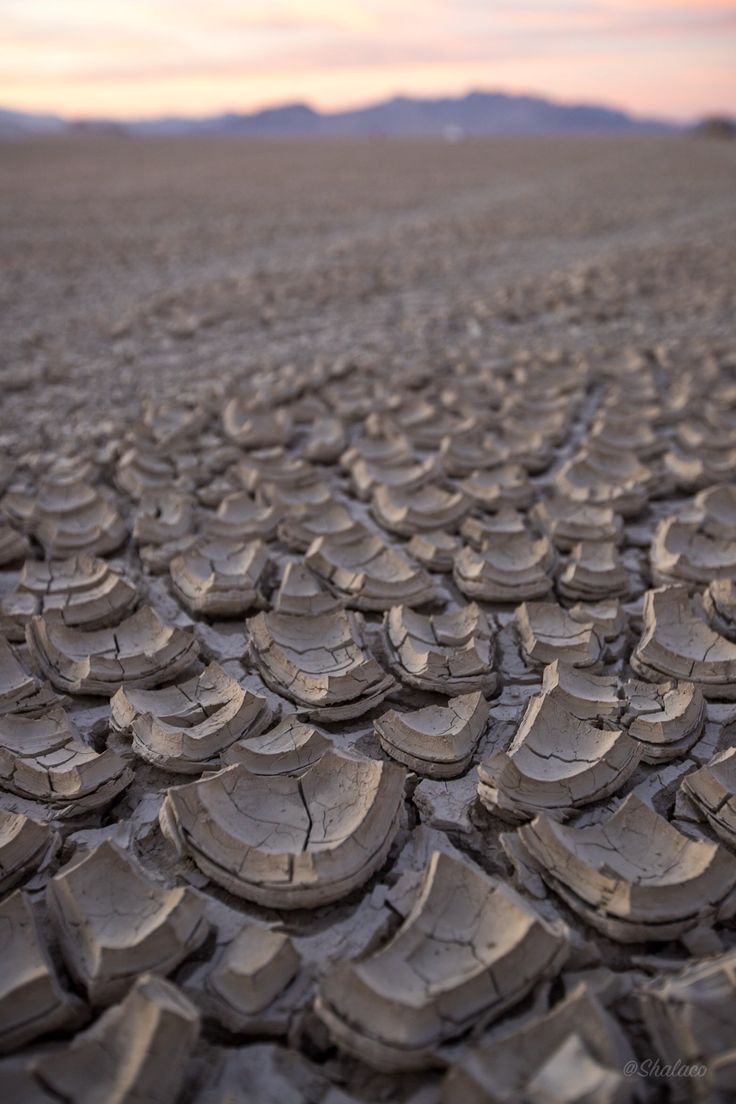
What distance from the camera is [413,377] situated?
3.00 m

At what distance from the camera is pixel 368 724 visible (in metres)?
1.38

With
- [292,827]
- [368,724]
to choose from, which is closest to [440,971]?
[292,827]

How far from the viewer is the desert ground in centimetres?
88

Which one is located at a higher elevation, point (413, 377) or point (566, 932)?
point (413, 377)

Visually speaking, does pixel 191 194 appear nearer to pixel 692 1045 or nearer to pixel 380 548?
pixel 380 548

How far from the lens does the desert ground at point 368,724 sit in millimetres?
878

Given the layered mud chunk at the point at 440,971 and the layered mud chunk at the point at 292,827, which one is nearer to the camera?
the layered mud chunk at the point at 440,971

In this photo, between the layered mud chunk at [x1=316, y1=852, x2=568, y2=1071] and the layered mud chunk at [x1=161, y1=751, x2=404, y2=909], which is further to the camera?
the layered mud chunk at [x1=161, y1=751, x2=404, y2=909]

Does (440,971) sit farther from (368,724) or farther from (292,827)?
(368,724)

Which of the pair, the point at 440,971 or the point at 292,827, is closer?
the point at 440,971

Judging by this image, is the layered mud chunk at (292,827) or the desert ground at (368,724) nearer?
the desert ground at (368,724)

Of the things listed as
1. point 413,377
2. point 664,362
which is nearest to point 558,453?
point 413,377

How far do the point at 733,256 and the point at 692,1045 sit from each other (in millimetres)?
5258

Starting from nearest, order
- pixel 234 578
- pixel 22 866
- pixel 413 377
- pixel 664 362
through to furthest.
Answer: pixel 22 866 < pixel 234 578 < pixel 413 377 < pixel 664 362
